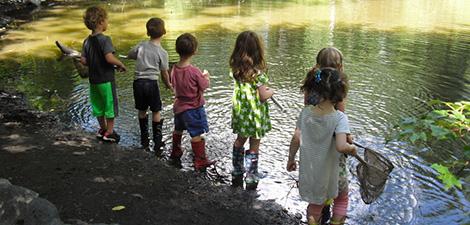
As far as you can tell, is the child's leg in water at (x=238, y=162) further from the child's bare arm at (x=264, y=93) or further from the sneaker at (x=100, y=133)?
the sneaker at (x=100, y=133)

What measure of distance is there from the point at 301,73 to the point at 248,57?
16.7 ft

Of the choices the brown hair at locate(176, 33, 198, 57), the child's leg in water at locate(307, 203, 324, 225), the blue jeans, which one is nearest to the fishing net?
the child's leg in water at locate(307, 203, 324, 225)

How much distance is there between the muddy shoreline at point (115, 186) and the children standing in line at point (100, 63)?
453 mm

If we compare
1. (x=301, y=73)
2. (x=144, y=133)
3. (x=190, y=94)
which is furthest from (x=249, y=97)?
(x=301, y=73)

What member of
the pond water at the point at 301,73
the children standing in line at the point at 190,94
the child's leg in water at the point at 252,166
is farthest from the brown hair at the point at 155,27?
the child's leg in water at the point at 252,166

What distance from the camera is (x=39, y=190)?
424 centimetres

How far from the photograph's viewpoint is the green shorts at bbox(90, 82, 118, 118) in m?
5.51

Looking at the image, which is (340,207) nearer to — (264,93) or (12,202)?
(264,93)

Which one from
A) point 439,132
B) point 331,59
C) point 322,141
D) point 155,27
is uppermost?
point 155,27

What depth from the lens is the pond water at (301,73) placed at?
4.98 meters

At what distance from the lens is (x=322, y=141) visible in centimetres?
349

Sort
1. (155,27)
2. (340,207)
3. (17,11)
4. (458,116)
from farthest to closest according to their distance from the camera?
(17,11) < (155,27) < (340,207) < (458,116)

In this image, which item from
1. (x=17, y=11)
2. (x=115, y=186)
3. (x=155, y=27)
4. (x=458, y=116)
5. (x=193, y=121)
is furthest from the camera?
(x=17, y=11)

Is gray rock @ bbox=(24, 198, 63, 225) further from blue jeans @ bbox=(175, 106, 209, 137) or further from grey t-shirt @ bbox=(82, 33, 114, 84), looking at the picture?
grey t-shirt @ bbox=(82, 33, 114, 84)
